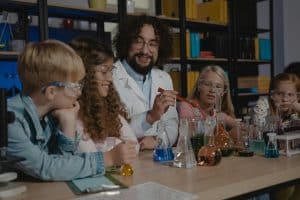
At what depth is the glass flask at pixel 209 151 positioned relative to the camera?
1.17 meters

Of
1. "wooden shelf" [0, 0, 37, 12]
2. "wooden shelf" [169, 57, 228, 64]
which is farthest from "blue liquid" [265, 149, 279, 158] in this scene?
"wooden shelf" [169, 57, 228, 64]

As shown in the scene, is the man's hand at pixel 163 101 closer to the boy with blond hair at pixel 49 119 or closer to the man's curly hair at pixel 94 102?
the man's curly hair at pixel 94 102

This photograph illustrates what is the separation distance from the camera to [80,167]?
1030 mm

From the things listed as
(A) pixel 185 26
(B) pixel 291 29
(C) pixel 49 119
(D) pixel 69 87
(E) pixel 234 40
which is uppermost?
(B) pixel 291 29

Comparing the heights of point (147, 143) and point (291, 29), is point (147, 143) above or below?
below

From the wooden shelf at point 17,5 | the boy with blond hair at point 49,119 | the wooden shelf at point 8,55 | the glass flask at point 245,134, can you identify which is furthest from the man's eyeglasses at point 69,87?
the wooden shelf at point 17,5

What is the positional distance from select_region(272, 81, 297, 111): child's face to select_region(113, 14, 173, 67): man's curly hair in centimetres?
79

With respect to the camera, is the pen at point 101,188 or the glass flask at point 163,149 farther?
the glass flask at point 163,149

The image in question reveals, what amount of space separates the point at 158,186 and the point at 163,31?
1.56 meters

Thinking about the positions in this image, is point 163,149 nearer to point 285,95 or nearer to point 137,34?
point 285,95

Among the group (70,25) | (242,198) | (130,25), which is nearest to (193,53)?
(70,25)

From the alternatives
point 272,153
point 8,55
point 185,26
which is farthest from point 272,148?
point 185,26

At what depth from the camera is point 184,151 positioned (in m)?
1.18

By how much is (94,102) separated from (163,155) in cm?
34
